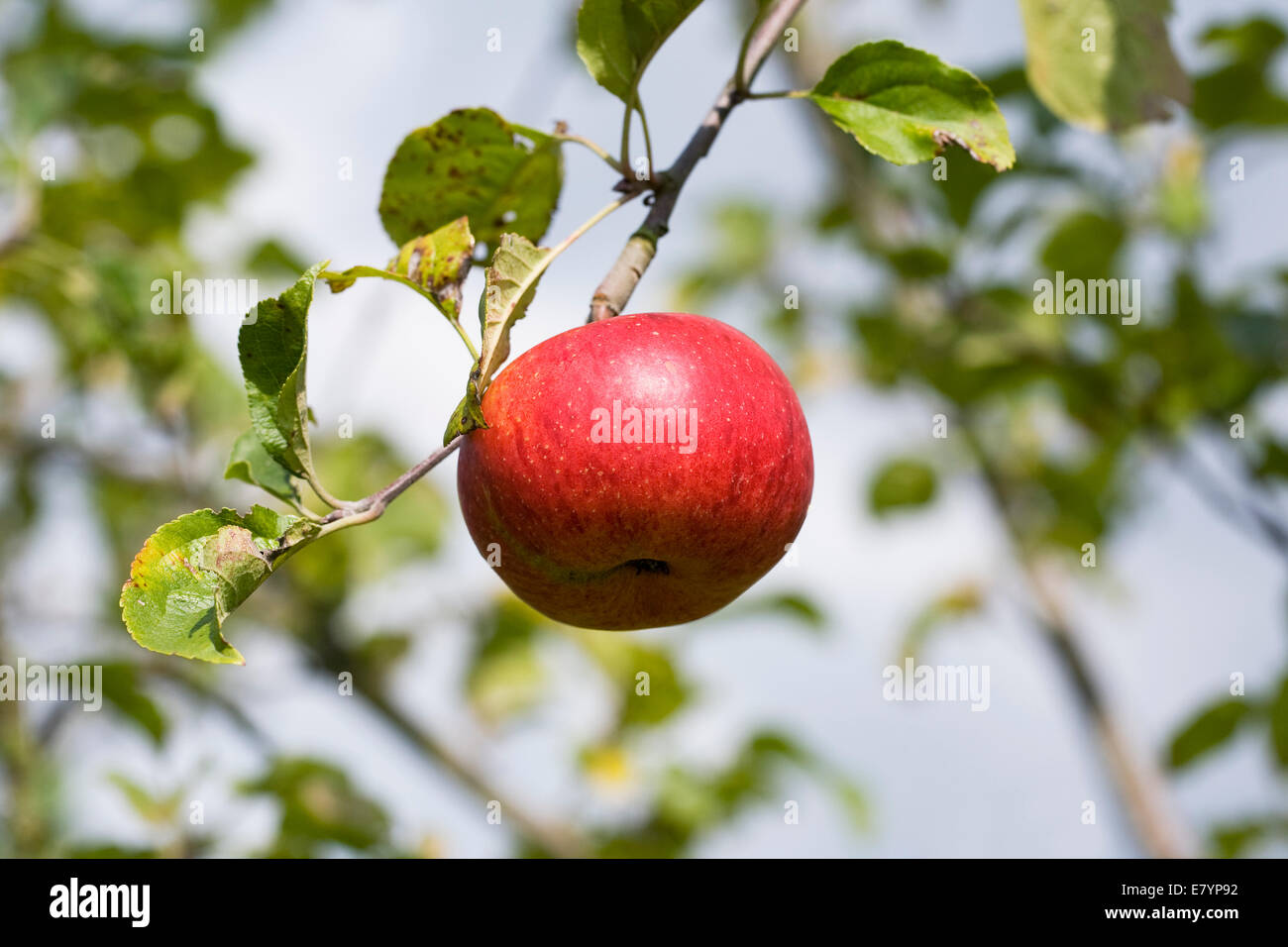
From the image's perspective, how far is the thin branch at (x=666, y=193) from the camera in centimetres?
96

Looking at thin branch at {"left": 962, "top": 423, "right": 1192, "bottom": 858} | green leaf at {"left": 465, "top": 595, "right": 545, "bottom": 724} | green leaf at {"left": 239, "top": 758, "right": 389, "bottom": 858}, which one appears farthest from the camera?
green leaf at {"left": 465, "top": 595, "right": 545, "bottom": 724}

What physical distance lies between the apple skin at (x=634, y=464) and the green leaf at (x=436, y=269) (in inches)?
3.3

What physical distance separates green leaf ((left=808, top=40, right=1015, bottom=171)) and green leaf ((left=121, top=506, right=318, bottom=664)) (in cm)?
60

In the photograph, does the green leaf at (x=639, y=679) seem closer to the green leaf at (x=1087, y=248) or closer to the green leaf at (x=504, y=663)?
the green leaf at (x=504, y=663)

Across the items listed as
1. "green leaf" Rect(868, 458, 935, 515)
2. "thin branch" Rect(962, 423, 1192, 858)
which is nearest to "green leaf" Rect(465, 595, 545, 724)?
"green leaf" Rect(868, 458, 935, 515)

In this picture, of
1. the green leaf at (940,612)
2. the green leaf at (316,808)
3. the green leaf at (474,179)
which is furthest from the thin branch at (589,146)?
the green leaf at (940,612)

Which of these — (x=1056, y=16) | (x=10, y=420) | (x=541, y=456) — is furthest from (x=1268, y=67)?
(x=10, y=420)

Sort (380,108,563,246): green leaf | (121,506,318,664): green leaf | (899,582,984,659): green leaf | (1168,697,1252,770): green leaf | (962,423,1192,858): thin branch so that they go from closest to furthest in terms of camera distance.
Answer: (121,506,318,664): green leaf < (380,108,563,246): green leaf < (1168,697,1252,770): green leaf < (962,423,1192,858): thin branch < (899,582,984,659): green leaf

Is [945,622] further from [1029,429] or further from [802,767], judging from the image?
[802,767]

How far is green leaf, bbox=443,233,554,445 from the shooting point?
824 mm

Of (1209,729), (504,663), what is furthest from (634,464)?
(504,663)

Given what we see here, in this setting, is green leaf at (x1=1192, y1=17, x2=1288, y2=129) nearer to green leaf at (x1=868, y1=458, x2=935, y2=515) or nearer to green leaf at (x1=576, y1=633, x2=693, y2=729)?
green leaf at (x1=868, y1=458, x2=935, y2=515)

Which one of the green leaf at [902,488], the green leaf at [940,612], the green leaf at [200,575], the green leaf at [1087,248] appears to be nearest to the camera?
the green leaf at [200,575]

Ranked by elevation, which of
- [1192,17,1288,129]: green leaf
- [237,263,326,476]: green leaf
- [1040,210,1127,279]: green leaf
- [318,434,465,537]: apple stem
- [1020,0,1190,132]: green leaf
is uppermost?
[1192,17,1288,129]: green leaf
